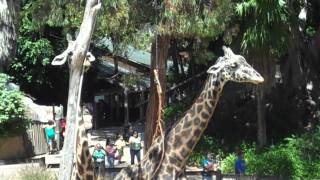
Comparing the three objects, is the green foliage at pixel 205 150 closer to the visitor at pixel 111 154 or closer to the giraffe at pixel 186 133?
the visitor at pixel 111 154

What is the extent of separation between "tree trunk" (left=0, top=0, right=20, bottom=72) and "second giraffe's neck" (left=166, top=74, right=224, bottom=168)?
12.2 m

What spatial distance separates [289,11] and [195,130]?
8533mm

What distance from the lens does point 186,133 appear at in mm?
9641

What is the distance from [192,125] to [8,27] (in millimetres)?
12875

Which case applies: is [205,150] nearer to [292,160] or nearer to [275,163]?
[275,163]

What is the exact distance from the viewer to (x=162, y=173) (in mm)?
9234

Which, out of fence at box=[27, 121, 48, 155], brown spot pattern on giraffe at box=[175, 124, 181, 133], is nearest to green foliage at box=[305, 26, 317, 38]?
fence at box=[27, 121, 48, 155]

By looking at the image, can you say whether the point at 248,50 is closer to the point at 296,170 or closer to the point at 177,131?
the point at 296,170

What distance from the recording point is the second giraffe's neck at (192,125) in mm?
9469

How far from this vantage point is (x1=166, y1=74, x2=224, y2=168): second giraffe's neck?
9.47 meters

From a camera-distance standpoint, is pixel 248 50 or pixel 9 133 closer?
pixel 248 50

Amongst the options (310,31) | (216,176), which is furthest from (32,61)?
(216,176)

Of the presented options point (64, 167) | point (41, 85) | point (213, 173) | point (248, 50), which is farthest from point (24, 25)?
point (64, 167)

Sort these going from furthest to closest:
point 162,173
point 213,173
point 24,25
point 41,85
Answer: point 41,85 → point 24,25 → point 213,173 → point 162,173
